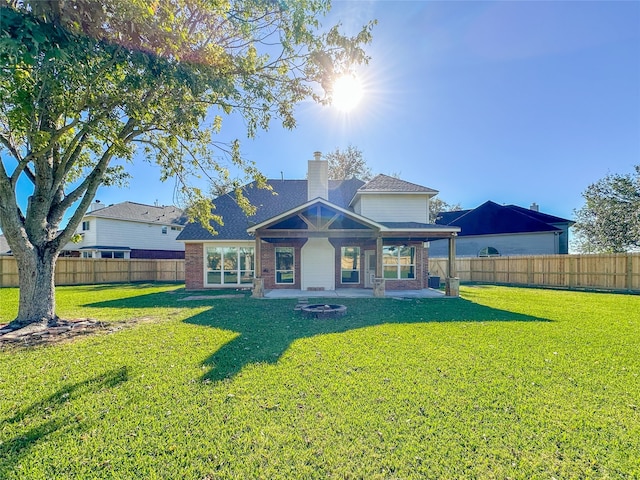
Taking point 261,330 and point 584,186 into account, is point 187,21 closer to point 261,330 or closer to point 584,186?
point 261,330

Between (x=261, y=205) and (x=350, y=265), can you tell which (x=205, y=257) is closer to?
(x=261, y=205)

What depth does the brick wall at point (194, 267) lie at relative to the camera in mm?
17031

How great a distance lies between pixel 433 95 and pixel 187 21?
973 cm

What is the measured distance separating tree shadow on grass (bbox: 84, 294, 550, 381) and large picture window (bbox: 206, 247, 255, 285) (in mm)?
3933

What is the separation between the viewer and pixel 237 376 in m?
4.71

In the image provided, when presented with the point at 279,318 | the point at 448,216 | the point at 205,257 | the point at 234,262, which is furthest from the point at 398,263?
the point at 448,216

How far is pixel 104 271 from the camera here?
70.5 ft

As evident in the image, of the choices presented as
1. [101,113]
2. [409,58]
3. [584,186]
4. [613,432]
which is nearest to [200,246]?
[101,113]

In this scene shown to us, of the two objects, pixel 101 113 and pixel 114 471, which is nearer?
pixel 114 471

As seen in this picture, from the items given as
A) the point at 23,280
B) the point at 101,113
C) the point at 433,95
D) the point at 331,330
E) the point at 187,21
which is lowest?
the point at 331,330

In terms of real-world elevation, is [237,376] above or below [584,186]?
below

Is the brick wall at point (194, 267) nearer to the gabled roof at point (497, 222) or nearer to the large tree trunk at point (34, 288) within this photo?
the large tree trunk at point (34, 288)

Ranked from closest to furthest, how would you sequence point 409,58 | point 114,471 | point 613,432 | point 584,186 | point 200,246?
point 114,471, point 613,432, point 409,58, point 200,246, point 584,186

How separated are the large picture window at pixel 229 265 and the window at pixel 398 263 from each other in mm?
7634
